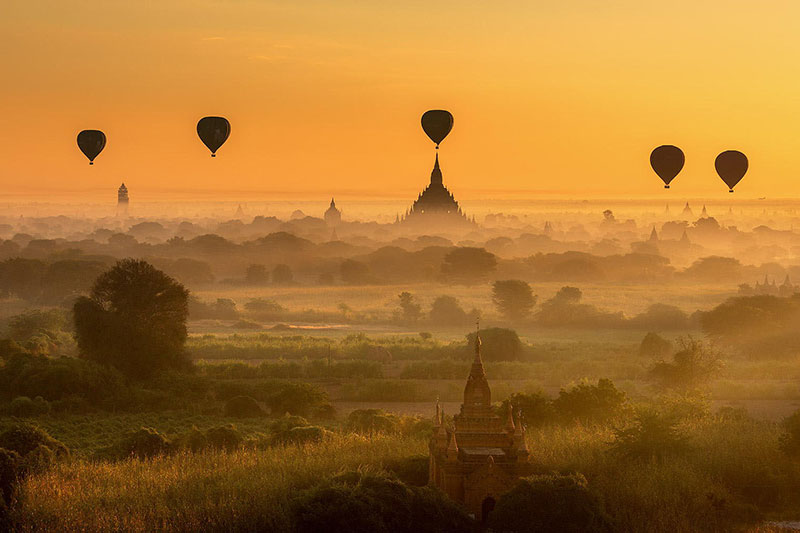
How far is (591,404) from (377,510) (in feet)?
50.1

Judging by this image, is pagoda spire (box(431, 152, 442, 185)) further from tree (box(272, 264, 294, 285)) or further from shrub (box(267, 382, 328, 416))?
shrub (box(267, 382, 328, 416))

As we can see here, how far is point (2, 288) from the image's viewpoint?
9894 cm

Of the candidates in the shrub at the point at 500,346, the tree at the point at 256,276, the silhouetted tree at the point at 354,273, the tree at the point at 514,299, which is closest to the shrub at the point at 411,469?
the shrub at the point at 500,346

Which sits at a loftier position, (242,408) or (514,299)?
(514,299)

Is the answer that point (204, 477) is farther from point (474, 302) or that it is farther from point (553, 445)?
point (474, 302)

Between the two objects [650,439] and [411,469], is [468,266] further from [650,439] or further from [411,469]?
[411,469]

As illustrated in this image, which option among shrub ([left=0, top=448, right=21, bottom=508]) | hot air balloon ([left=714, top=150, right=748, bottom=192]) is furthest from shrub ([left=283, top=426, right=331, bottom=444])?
hot air balloon ([left=714, top=150, right=748, bottom=192])

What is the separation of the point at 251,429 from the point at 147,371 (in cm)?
1291

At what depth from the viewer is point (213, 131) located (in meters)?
63.2

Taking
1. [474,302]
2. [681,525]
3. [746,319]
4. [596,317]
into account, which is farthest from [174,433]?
[474,302]

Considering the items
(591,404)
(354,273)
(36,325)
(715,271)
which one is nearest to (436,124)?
(36,325)

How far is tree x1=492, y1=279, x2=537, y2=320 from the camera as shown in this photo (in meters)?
82.2

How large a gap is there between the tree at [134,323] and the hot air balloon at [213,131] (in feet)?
53.6

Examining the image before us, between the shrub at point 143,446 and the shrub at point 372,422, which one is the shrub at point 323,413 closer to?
the shrub at point 372,422
